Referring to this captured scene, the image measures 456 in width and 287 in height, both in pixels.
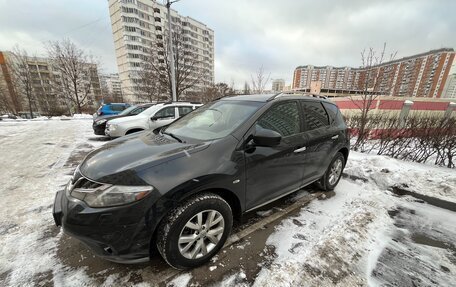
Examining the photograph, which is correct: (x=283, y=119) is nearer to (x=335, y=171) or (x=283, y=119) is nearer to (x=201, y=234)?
(x=201, y=234)

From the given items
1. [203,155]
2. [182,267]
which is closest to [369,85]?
[203,155]

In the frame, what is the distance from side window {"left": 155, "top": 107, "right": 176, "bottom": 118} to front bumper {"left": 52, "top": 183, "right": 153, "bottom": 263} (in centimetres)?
539

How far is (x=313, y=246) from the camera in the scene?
216 cm

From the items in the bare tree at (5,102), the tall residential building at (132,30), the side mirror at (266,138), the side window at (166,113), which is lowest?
the bare tree at (5,102)

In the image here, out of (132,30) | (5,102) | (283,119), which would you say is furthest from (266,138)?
(132,30)

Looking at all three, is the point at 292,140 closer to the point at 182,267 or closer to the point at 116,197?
the point at 182,267

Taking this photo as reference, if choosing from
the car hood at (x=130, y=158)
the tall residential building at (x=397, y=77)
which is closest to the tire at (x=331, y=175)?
the car hood at (x=130, y=158)

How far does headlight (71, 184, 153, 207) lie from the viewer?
1.49m

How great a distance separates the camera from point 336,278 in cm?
179

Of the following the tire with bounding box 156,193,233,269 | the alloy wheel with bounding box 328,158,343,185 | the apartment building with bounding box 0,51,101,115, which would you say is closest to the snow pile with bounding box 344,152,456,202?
the alloy wheel with bounding box 328,158,343,185

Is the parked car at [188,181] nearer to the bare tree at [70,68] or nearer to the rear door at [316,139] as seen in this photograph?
the rear door at [316,139]

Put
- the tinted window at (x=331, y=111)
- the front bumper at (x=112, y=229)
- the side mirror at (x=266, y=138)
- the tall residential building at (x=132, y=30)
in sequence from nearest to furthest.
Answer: the front bumper at (x=112, y=229) → the side mirror at (x=266, y=138) → the tinted window at (x=331, y=111) → the tall residential building at (x=132, y=30)

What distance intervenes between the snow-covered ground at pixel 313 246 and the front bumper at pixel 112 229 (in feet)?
1.25

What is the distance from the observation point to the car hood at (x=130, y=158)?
158 centimetres
